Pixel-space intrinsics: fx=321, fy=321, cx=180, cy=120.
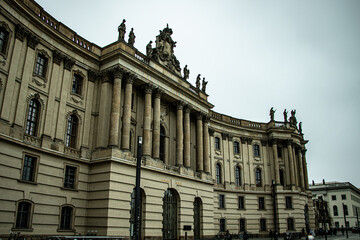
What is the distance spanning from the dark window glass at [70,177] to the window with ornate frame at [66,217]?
1.75 m

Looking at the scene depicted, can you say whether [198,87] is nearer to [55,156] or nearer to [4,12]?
[55,156]

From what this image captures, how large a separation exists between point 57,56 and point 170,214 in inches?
736

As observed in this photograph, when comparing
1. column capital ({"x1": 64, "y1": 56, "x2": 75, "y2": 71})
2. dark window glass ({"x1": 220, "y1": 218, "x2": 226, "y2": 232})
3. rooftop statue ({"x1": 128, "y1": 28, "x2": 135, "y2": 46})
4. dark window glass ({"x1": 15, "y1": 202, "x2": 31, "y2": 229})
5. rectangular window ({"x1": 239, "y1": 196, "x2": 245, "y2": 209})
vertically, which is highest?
rooftop statue ({"x1": 128, "y1": 28, "x2": 135, "y2": 46})

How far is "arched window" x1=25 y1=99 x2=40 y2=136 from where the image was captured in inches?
973

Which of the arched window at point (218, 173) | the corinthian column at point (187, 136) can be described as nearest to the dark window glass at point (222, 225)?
the arched window at point (218, 173)

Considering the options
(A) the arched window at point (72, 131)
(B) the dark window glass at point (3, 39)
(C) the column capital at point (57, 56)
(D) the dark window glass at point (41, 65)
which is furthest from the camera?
(A) the arched window at point (72, 131)

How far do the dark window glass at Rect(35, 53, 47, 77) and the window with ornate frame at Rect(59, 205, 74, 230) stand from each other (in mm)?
11052

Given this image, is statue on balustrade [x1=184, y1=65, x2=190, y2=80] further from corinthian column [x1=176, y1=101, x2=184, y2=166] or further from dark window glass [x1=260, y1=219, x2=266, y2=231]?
dark window glass [x1=260, y1=219, x2=266, y2=231]

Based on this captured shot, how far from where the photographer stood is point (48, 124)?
26016 mm

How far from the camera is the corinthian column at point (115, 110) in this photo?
28359 millimetres

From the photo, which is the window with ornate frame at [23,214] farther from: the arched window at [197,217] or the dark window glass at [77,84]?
the arched window at [197,217]

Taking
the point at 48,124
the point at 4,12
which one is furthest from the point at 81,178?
the point at 4,12

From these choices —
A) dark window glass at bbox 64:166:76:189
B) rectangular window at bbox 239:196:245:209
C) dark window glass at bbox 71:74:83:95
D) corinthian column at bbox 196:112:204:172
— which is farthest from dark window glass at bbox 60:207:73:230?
rectangular window at bbox 239:196:245:209

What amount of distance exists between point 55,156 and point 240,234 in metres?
28.9
